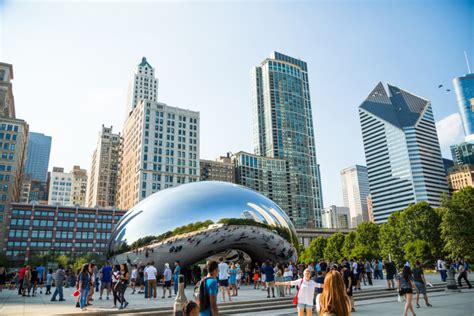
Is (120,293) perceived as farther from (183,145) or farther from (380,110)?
(380,110)

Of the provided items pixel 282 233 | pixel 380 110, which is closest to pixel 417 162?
pixel 380 110

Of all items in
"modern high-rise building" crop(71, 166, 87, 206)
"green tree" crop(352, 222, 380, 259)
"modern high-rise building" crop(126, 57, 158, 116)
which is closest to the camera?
"green tree" crop(352, 222, 380, 259)

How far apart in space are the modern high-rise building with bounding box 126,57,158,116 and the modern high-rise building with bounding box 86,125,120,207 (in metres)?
15.2

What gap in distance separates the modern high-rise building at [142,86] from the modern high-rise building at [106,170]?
15.2 metres

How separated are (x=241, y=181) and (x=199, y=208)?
128900mm

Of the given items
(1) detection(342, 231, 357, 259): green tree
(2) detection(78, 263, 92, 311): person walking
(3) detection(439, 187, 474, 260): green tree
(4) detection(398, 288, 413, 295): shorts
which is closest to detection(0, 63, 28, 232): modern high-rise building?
(1) detection(342, 231, 357, 259): green tree

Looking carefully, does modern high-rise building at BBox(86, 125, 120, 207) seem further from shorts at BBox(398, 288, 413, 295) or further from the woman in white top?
the woman in white top

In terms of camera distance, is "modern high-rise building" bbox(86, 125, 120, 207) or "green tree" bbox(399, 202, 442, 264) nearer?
"green tree" bbox(399, 202, 442, 264)

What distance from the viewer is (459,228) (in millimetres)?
42812

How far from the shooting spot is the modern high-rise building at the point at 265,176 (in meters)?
148

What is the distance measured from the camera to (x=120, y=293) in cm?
1228

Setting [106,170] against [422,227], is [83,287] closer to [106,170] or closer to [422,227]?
[422,227]

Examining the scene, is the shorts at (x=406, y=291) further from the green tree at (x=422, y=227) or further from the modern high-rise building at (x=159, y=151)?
the modern high-rise building at (x=159, y=151)

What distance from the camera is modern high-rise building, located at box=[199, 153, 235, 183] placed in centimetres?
14262
